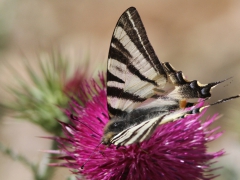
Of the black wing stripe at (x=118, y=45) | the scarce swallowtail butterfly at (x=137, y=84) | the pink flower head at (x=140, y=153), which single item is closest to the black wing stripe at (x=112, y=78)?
the scarce swallowtail butterfly at (x=137, y=84)

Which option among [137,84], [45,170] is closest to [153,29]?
[45,170]

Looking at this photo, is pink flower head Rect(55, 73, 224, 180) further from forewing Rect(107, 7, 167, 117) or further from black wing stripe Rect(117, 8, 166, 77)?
black wing stripe Rect(117, 8, 166, 77)

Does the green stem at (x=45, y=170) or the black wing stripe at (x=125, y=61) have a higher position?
the black wing stripe at (x=125, y=61)

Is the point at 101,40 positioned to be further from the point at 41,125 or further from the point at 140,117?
the point at 140,117

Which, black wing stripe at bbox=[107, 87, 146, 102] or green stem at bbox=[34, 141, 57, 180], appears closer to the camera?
black wing stripe at bbox=[107, 87, 146, 102]

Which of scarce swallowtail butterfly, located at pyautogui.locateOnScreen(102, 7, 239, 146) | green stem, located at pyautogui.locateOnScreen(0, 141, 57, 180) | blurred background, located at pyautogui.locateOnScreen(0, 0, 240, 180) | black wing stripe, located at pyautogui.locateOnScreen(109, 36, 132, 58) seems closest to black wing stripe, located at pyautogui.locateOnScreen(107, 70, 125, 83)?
scarce swallowtail butterfly, located at pyautogui.locateOnScreen(102, 7, 239, 146)

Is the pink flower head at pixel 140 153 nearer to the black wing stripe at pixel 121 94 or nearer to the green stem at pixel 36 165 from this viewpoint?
the black wing stripe at pixel 121 94

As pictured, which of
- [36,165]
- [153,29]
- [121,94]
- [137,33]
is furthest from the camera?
[153,29]

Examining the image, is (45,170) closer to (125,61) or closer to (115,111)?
(115,111)
